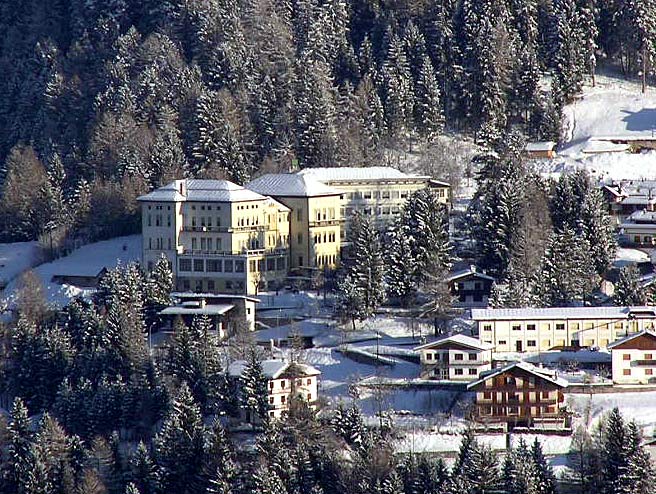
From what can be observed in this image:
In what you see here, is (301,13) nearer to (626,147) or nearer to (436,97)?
(436,97)

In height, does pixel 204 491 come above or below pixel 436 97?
below

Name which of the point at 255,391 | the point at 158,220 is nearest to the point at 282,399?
the point at 255,391

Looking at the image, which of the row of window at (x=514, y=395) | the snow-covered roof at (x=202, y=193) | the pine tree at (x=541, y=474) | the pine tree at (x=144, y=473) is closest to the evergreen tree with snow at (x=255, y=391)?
the pine tree at (x=144, y=473)

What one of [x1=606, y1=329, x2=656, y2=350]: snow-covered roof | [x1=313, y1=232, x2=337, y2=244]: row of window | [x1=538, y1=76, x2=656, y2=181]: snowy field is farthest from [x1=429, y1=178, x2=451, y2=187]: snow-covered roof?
[x1=606, y1=329, x2=656, y2=350]: snow-covered roof

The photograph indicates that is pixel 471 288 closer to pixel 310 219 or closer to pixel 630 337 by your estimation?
pixel 310 219

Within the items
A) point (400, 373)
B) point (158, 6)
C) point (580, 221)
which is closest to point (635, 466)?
point (400, 373)

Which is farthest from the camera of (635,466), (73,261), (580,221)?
(73,261)

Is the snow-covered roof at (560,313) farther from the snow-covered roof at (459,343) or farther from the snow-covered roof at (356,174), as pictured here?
the snow-covered roof at (356,174)

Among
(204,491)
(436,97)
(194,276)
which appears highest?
(436,97)
